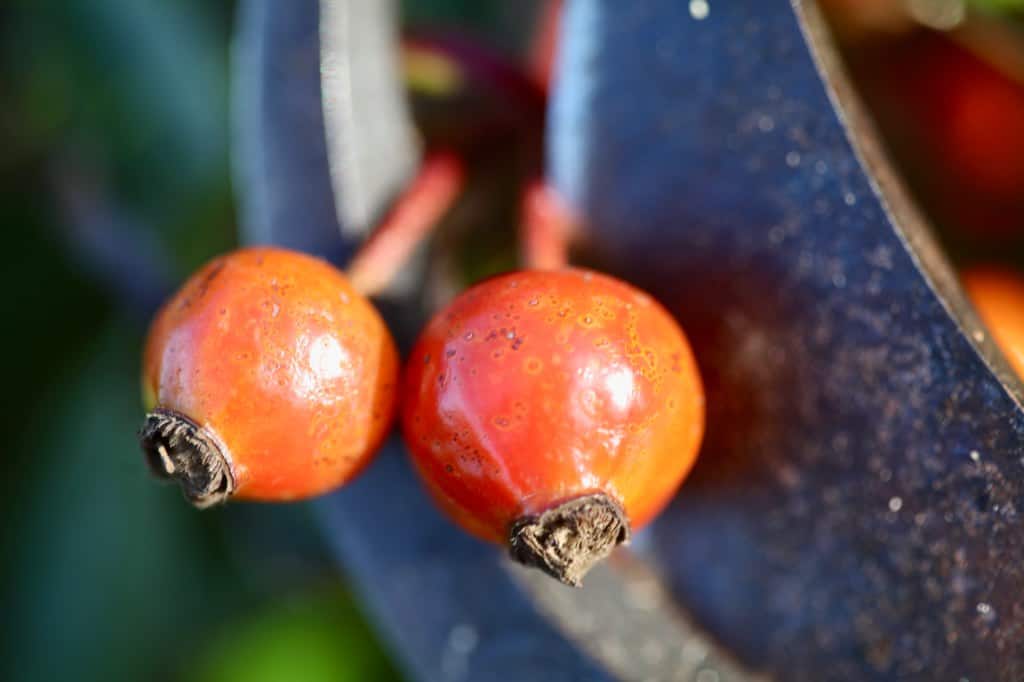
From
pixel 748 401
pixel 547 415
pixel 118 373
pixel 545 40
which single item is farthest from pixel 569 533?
pixel 118 373

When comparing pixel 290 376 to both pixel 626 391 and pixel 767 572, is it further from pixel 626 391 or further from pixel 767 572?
pixel 767 572

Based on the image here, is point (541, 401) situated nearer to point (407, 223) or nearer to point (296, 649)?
point (407, 223)

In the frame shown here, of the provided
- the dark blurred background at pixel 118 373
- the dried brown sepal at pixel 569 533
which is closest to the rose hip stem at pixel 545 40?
the dark blurred background at pixel 118 373

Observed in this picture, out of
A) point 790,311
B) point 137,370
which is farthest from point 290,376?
point 137,370

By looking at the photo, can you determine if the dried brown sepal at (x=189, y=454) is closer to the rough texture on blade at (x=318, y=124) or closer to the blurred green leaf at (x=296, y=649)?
the rough texture on blade at (x=318, y=124)

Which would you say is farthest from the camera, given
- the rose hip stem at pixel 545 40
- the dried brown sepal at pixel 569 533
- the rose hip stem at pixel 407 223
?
the rose hip stem at pixel 545 40
